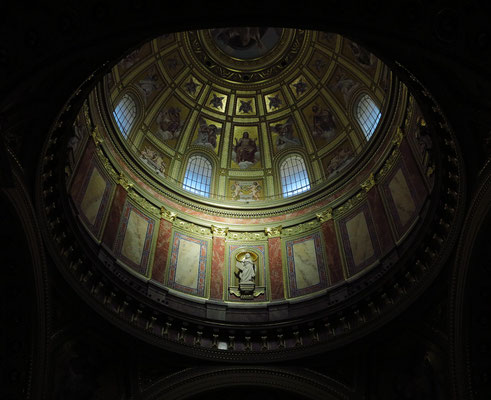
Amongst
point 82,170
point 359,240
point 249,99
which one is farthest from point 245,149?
point 82,170

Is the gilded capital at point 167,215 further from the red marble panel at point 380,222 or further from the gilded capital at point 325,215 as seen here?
the red marble panel at point 380,222

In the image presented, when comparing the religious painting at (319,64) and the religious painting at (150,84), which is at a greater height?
the religious painting at (319,64)

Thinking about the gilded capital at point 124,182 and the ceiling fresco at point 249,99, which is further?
the ceiling fresco at point 249,99

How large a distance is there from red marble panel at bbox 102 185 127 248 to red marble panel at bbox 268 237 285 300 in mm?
7085

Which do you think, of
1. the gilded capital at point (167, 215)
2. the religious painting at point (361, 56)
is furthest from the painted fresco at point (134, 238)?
the religious painting at point (361, 56)

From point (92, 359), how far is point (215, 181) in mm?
12697

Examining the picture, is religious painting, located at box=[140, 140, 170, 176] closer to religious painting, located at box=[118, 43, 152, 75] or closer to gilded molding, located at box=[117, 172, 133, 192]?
gilded molding, located at box=[117, 172, 133, 192]

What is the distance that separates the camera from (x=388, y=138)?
2141 centimetres

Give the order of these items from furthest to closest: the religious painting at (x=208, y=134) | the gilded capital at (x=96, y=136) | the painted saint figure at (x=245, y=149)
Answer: the painted saint figure at (x=245, y=149), the religious painting at (x=208, y=134), the gilded capital at (x=96, y=136)

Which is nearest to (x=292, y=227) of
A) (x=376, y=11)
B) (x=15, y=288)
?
(x=15, y=288)

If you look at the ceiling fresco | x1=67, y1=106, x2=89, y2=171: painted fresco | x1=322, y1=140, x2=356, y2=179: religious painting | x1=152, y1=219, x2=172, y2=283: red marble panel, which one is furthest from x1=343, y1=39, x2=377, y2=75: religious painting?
x1=67, y1=106, x2=89, y2=171: painted fresco

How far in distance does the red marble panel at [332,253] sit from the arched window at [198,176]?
23.0 ft

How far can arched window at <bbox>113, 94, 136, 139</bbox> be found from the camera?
2341 cm

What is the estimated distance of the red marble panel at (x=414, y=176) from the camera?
59.4 ft
